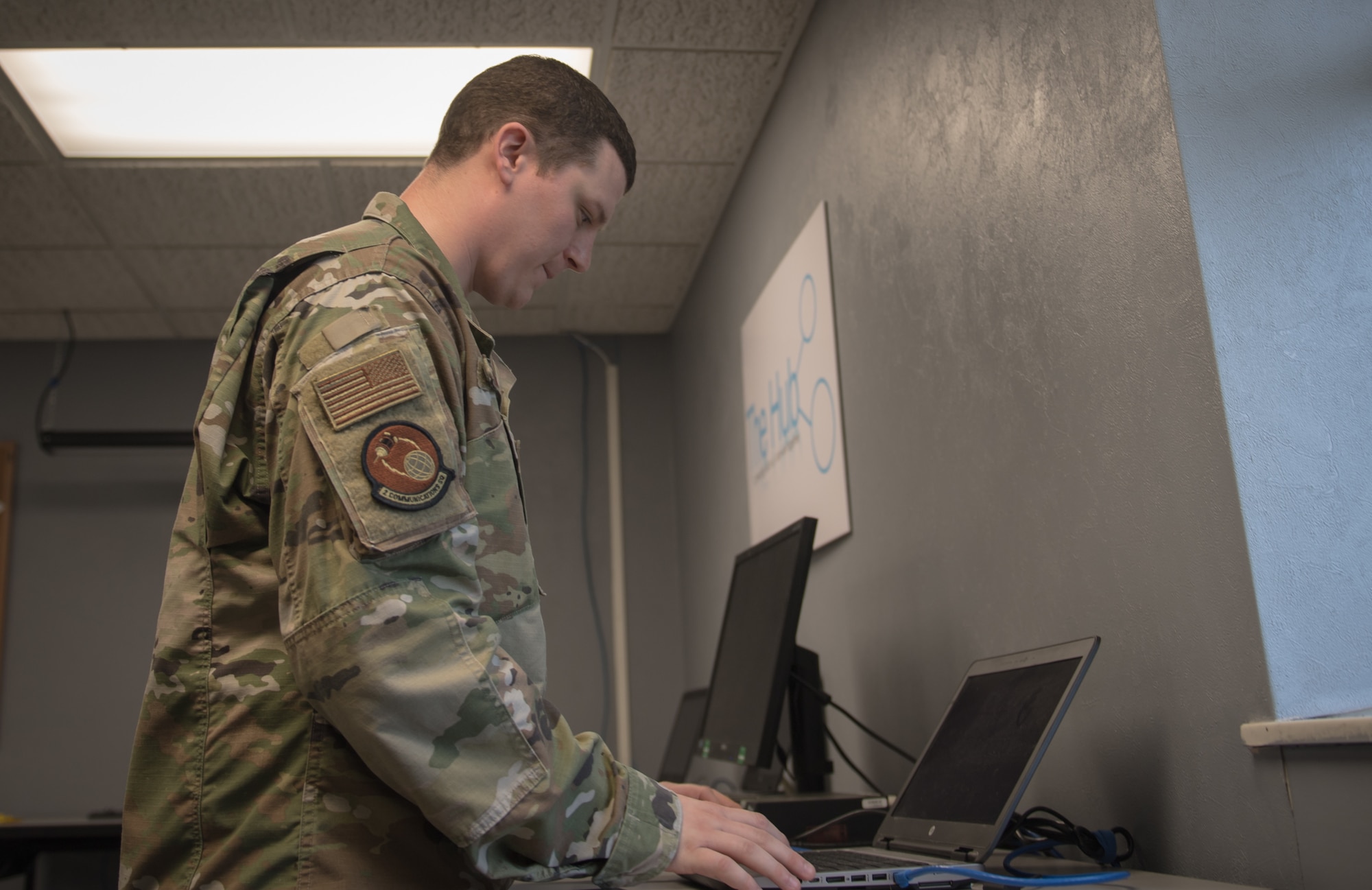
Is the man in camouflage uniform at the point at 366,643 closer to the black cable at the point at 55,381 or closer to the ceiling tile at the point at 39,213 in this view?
the ceiling tile at the point at 39,213

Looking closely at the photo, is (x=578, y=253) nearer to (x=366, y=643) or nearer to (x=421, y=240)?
(x=421, y=240)

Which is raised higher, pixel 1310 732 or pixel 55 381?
pixel 55 381

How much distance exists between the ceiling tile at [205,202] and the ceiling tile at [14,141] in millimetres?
104

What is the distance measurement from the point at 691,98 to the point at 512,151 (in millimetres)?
1672

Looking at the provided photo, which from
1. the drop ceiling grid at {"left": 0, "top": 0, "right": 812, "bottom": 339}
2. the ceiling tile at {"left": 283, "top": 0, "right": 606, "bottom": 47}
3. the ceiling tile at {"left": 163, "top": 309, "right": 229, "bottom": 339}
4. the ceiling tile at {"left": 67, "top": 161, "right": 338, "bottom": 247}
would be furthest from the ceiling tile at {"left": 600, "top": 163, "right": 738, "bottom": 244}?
the ceiling tile at {"left": 163, "top": 309, "right": 229, "bottom": 339}

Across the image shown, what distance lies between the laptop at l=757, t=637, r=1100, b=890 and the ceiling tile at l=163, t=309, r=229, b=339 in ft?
10.5

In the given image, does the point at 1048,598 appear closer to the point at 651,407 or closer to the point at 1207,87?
the point at 1207,87

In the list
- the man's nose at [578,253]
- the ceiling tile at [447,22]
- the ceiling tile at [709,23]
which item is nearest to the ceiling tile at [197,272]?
the ceiling tile at [447,22]

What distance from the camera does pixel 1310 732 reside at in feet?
2.97

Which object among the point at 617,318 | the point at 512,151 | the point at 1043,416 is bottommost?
the point at 1043,416

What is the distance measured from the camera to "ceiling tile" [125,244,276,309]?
134 inches

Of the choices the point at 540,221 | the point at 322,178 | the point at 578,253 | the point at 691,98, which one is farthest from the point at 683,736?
the point at 540,221

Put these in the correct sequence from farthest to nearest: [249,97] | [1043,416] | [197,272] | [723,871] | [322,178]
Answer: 1. [197,272]
2. [322,178]
3. [249,97]
4. [1043,416]
5. [723,871]

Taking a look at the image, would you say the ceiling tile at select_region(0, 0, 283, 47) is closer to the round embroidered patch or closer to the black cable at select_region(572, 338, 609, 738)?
the round embroidered patch
